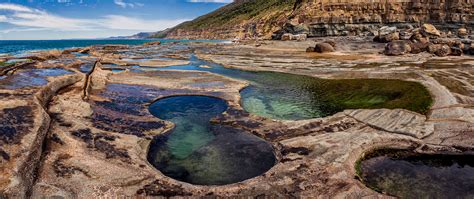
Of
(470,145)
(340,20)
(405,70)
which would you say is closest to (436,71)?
(405,70)

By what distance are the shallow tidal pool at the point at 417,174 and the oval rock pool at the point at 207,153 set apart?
437 cm

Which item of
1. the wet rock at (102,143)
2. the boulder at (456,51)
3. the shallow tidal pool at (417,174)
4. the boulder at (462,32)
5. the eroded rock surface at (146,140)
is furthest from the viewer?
the boulder at (462,32)

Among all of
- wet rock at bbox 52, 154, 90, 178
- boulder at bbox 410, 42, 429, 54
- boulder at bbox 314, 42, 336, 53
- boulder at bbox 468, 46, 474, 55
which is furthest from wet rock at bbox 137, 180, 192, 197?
boulder at bbox 314, 42, 336, 53

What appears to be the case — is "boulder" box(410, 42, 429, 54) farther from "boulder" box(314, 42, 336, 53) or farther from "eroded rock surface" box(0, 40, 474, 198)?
"eroded rock surface" box(0, 40, 474, 198)

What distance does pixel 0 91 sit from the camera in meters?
18.5

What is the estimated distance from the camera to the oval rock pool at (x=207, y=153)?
Result: 42.2 ft

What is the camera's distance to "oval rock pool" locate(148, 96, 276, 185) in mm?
12875

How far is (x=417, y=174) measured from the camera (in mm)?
12312

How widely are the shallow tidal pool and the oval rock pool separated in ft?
14.3

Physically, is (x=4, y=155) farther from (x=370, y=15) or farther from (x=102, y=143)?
(x=370, y=15)

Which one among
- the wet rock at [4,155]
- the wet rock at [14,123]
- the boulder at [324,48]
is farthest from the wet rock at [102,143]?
the boulder at [324,48]

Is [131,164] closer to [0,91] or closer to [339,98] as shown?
[0,91]

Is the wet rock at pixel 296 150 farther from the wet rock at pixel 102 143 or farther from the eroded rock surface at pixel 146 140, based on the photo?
the wet rock at pixel 102 143

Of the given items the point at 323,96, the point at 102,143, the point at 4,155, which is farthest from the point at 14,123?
the point at 323,96
